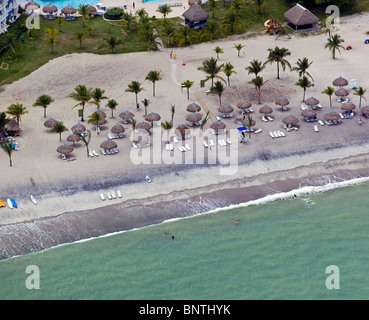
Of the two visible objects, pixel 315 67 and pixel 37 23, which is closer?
pixel 315 67

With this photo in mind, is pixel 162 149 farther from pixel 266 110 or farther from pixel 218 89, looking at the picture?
pixel 266 110

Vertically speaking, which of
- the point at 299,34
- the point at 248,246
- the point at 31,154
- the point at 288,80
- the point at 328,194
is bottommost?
the point at 248,246

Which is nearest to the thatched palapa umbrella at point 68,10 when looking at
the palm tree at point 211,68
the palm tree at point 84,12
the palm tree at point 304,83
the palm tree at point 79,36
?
the palm tree at point 84,12

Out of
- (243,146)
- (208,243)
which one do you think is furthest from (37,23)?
(208,243)

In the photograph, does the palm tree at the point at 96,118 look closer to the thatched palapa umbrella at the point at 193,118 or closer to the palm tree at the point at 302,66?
the thatched palapa umbrella at the point at 193,118

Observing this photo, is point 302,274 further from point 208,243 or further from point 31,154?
point 31,154

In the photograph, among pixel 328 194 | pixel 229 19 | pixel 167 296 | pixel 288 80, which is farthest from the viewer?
pixel 229 19
